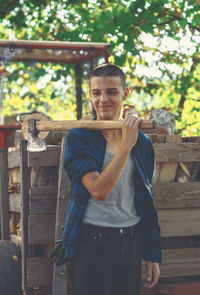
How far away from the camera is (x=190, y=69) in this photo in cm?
1005

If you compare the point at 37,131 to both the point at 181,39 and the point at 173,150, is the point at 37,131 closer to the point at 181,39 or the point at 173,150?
the point at 173,150

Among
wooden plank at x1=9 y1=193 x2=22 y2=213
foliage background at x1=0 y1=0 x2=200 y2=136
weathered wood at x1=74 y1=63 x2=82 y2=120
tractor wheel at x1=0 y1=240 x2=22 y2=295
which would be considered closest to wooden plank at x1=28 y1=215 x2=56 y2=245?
tractor wheel at x1=0 y1=240 x2=22 y2=295

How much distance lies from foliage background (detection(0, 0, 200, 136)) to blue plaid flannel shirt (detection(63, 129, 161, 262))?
304 cm

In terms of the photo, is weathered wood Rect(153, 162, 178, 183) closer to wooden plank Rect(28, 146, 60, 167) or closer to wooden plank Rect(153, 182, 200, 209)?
wooden plank Rect(153, 182, 200, 209)

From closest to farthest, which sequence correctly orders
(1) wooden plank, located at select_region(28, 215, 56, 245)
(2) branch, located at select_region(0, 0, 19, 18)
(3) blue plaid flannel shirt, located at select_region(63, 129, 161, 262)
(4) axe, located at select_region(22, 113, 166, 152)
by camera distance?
(3) blue plaid flannel shirt, located at select_region(63, 129, 161, 262) < (4) axe, located at select_region(22, 113, 166, 152) < (1) wooden plank, located at select_region(28, 215, 56, 245) < (2) branch, located at select_region(0, 0, 19, 18)

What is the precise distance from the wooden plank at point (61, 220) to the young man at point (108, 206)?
80cm

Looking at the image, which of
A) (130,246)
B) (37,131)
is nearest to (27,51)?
(37,131)

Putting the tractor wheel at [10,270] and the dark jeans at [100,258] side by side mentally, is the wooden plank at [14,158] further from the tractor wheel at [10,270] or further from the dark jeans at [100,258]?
the dark jeans at [100,258]

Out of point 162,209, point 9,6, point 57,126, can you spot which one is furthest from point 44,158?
point 9,6

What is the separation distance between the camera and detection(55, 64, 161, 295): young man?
2334mm

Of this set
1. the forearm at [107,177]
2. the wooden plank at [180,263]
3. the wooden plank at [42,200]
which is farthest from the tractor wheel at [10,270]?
the forearm at [107,177]

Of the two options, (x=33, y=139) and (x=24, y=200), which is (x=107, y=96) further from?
(x=24, y=200)

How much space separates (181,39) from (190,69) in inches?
44.7

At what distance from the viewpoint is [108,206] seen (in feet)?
7.94
